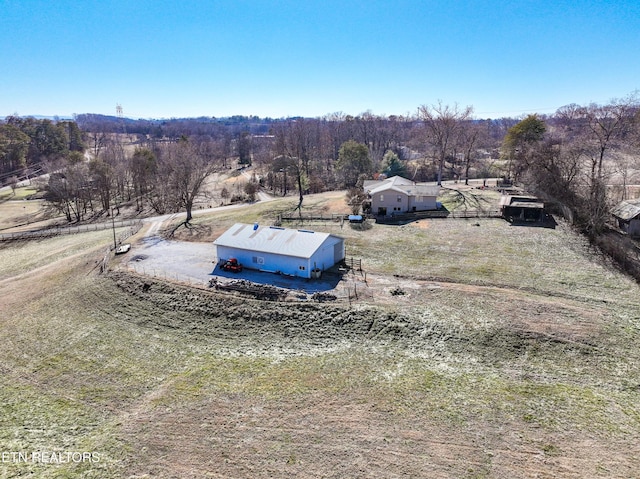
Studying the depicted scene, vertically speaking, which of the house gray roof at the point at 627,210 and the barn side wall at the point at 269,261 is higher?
the house gray roof at the point at 627,210

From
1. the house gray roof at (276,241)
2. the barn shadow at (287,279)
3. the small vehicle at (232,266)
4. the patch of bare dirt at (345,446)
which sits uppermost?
the house gray roof at (276,241)

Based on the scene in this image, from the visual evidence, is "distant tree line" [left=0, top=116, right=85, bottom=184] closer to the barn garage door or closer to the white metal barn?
the white metal barn

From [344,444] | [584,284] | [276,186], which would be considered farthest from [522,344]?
[276,186]

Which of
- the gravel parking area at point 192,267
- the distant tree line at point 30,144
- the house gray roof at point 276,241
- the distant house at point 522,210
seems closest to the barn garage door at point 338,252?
the house gray roof at point 276,241

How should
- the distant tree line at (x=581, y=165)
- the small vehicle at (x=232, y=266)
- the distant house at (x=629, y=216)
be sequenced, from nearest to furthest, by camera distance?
the small vehicle at (x=232, y=266) → the distant house at (x=629, y=216) → the distant tree line at (x=581, y=165)

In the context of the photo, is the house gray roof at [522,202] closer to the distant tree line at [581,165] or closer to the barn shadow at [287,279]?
the distant tree line at [581,165]

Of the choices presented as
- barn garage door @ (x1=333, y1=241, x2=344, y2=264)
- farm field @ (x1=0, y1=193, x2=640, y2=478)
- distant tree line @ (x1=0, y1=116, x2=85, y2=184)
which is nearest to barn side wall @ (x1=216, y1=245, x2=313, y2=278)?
barn garage door @ (x1=333, y1=241, x2=344, y2=264)

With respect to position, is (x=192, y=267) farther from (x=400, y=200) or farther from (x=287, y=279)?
(x=400, y=200)

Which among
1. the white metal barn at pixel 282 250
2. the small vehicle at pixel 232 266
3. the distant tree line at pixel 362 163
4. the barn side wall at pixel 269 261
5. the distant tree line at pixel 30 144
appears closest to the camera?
the barn side wall at pixel 269 261

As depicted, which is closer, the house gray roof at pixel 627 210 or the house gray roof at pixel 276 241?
the house gray roof at pixel 276 241
